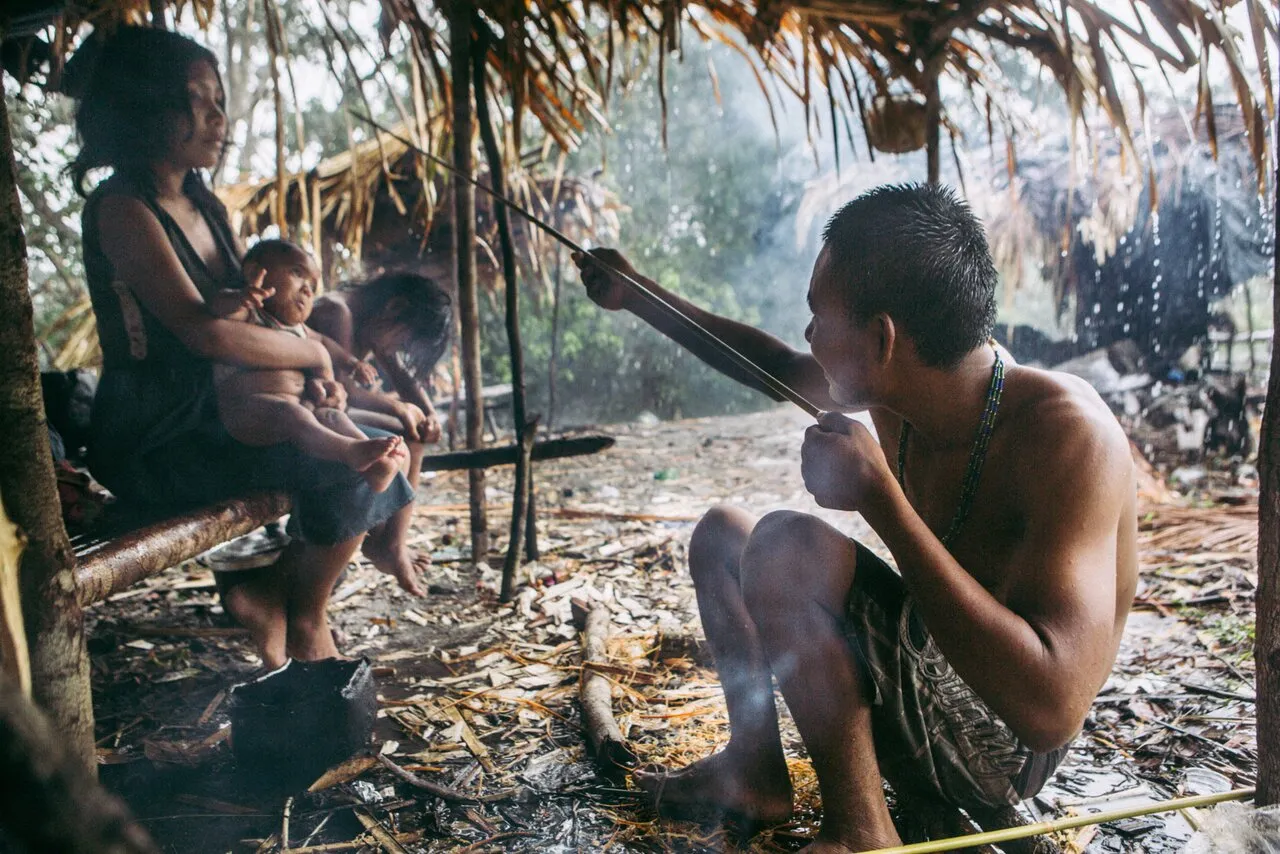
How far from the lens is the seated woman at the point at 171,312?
228 centimetres

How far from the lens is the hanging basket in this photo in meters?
3.53

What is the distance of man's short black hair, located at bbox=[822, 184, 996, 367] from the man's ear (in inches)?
0.7

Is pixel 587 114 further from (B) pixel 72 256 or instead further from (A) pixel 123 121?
(B) pixel 72 256

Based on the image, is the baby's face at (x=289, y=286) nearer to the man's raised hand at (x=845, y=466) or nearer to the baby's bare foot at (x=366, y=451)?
the baby's bare foot at (x=366, y=451)

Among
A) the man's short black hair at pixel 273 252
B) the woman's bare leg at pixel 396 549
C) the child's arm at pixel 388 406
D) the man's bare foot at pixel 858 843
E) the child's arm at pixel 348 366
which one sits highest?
the man's short black hair at pixel 273 252

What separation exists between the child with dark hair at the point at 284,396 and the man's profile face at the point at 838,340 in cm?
154

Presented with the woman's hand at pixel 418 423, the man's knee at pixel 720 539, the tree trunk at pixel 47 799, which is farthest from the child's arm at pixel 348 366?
the tree trunk at pixel 47 799

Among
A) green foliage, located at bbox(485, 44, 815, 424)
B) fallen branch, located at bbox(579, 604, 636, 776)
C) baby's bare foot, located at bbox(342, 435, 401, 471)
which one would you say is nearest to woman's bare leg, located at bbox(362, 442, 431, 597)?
baby's bare foot, located at bbox(342, 435, 401, 471)

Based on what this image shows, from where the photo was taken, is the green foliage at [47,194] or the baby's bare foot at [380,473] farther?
the green foliage at [47,194]

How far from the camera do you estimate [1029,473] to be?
58.1 inches

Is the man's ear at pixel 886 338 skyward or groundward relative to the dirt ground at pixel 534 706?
skyward

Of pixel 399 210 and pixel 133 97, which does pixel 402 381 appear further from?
pixel 399 210

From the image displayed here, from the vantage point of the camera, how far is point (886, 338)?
1.54m

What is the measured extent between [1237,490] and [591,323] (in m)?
11.0
